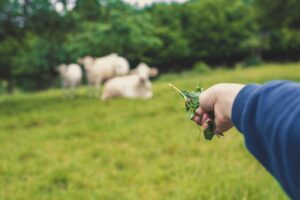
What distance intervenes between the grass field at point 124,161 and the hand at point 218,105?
246cm

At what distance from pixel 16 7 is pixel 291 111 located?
1245 cm

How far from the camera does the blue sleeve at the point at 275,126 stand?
3.28 ft

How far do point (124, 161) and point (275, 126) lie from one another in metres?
4.41

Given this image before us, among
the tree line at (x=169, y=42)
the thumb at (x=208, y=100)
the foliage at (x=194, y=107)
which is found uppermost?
the thumb at (x=208, y=100)

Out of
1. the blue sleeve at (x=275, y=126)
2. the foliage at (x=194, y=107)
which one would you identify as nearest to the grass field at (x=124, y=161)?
the foliage at (x=194, y=107)

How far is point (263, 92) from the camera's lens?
3.68ft

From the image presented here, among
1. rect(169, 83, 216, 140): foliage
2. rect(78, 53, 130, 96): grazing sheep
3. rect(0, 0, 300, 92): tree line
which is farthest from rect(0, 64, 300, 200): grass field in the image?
rect(0, 0, 300, 92): tree line

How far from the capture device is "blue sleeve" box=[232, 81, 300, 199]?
1.00 m

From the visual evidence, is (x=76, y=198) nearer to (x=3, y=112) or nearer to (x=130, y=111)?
(x=130, y=111)

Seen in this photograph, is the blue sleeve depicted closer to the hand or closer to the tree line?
the hand

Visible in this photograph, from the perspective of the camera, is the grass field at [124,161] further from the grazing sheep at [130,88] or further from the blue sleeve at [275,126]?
the blue sleeve at [275,126]

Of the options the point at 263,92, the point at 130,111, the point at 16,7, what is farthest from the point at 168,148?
the point at 16,7

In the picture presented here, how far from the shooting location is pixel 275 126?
3.39 feet

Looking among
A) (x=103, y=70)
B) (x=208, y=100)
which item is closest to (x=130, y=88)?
(x=103, y=70)
